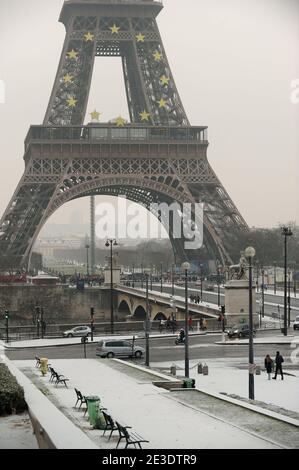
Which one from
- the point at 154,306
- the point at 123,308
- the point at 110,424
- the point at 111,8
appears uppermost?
the point at 111,8

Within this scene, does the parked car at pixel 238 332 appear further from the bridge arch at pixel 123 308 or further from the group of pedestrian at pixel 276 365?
the bridge arch at pixel 123 308

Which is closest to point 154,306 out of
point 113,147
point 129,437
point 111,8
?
point 113,147

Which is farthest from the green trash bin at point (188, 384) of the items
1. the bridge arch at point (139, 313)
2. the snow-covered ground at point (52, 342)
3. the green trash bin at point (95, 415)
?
the bridge arch at point (139, 313)

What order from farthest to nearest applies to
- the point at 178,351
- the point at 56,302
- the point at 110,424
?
the point at 56,302 < the point at 178,351 < the point at 110,424

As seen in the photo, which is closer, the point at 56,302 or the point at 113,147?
the point at 56,302

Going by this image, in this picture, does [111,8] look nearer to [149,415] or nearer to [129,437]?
[149,415]

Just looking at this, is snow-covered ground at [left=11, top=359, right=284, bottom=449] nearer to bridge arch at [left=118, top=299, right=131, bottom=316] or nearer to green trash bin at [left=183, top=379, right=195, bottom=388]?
green trash bin at [left=183, top=379, right=195, bottom=388]
